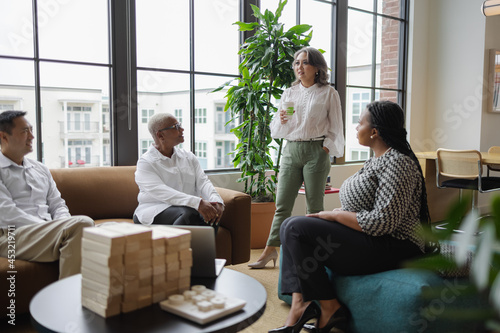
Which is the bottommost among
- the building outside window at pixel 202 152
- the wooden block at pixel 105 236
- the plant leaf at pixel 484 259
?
the wooden block at pixel 105 236

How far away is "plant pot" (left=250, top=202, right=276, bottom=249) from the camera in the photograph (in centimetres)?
366

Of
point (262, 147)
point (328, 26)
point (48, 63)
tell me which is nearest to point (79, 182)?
point (48, 63)

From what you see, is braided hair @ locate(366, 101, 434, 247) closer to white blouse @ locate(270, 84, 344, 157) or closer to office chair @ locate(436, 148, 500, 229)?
white blouse @ locate(270, 84, 344, 157)

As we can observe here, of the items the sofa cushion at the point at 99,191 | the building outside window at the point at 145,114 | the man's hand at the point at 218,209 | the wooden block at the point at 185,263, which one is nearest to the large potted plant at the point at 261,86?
the building outside window at the point at 145,114

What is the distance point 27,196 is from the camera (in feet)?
7.91

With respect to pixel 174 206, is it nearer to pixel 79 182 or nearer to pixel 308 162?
pixel 79 182

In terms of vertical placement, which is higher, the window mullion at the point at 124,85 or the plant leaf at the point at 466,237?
the window mullion at the point at 124,85

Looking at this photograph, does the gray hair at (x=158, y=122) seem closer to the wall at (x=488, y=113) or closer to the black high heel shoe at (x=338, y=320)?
the black high heel shoe at (x=338, y=320)

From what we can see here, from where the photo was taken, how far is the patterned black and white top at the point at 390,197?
1.92m

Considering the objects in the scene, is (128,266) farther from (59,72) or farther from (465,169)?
(465,169)

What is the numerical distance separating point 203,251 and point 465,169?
11.1 ft

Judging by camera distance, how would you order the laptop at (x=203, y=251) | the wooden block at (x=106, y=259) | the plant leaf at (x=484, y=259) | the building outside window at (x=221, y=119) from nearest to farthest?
the plant leaf at (x=484, y=259) < the wooden block at (x=106, y=259) < the laptop at (x=203, y=251) < the building outside window at (x=221, y=119)

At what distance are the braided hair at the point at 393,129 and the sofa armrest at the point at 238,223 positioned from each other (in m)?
1.07

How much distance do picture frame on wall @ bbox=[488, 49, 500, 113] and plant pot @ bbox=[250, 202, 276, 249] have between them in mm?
3443
